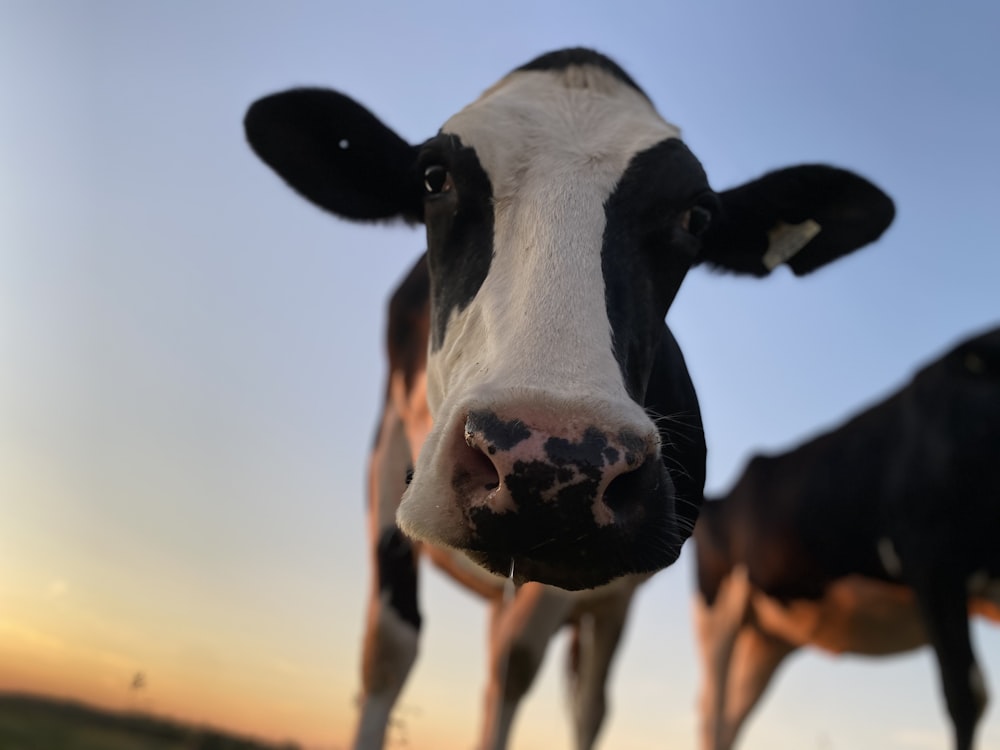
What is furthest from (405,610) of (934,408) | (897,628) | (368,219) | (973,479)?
(897,628)

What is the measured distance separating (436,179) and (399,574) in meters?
1.92

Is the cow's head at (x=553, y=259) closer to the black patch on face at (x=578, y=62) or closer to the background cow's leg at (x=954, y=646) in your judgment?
the black patch on face at (x=578, y=62)

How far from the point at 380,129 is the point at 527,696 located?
2.92m

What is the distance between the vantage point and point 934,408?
23.4 ft

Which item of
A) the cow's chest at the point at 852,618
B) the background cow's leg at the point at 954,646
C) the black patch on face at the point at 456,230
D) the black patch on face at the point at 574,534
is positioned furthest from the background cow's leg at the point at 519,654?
the cow's chest at the point at 852,618

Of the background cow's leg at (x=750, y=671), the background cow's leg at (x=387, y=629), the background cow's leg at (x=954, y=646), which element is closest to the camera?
the background cow's leg at (x=387, y=629)

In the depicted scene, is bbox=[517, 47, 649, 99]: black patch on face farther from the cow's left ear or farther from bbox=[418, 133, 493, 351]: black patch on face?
bbox=[418, 133, 493, 351]: black patch on face

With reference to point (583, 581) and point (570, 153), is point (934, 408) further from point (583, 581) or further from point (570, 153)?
point (583, 581)

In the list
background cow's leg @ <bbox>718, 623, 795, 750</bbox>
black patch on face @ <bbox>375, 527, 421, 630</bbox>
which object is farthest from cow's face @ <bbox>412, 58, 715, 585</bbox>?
background cow's leg @ <bbox>718, 623, 795, 750</bbox>

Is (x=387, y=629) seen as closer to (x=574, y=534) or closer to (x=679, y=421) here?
(x=679, y=421)

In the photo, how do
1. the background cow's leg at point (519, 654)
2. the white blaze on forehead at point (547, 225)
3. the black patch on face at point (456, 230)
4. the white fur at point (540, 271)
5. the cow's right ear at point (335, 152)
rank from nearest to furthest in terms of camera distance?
the white fur at point (540, 271) → the white blaze on forehead at point (547, 225) → the black patch on face at point (456, 230) → the cow's right ear at point (335, 152) → the background cow's leg at point (519, 654)

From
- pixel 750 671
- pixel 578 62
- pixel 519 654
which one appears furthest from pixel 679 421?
pixel 750 671

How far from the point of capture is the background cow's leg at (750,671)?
934cm

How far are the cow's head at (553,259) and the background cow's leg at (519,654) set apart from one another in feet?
6.58
